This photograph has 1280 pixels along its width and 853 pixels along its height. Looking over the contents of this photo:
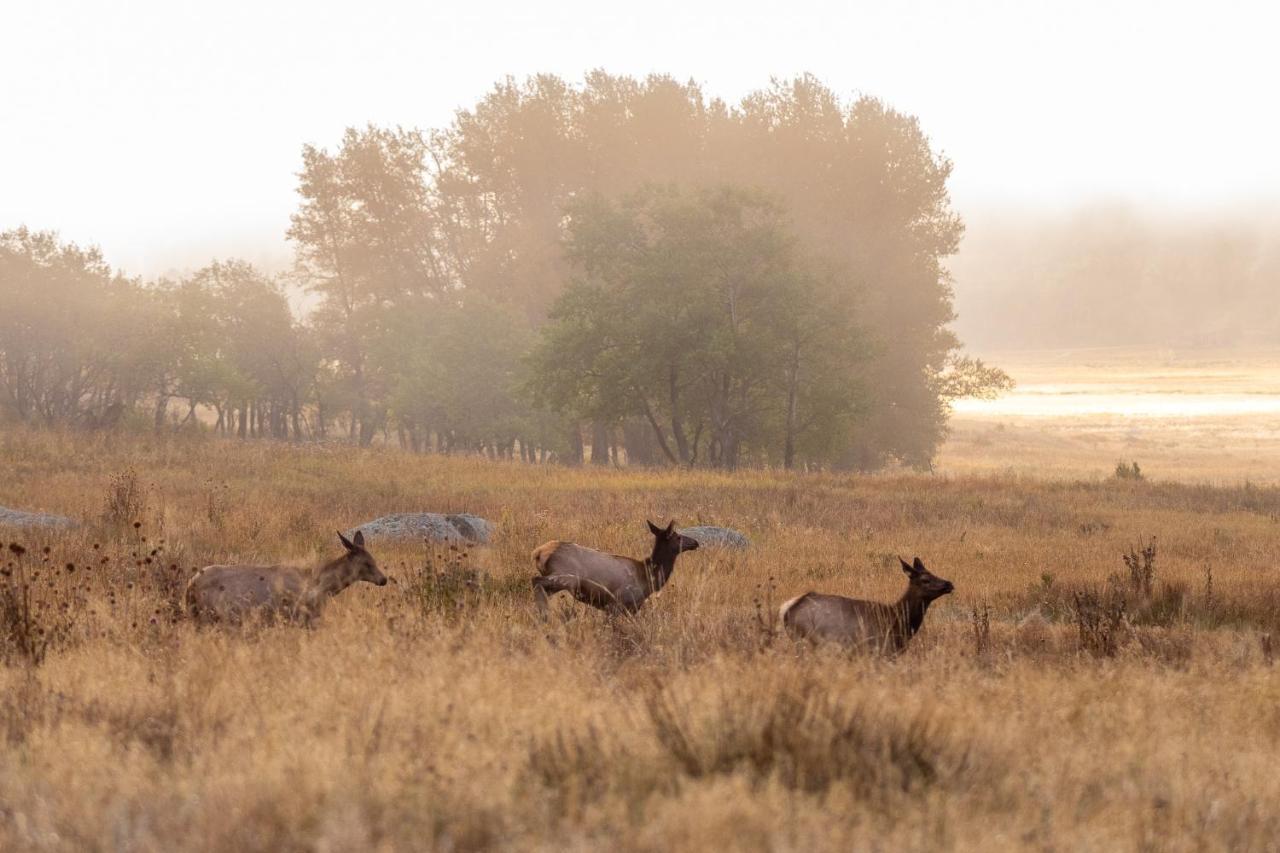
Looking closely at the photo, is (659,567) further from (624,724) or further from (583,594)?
(624,724)

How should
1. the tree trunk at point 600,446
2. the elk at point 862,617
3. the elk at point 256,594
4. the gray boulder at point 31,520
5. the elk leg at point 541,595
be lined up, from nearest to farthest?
the elk at point 862,617
the elk at point 256,594
the elk leg at point 541,595
the gray boulder at point 31,520
the tree trunk at point 600,446

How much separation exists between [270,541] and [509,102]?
129 feet

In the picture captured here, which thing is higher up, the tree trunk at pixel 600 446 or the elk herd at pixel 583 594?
the tree trunk at pixel 600 446

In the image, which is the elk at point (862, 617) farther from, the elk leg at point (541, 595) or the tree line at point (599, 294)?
the tree line at point (599, 294)

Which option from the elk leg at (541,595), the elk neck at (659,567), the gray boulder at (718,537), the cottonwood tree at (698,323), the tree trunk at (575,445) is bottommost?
the gray boulder at (718,537)

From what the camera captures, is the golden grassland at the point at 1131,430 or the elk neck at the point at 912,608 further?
the golden grassland at the point at 1131,430

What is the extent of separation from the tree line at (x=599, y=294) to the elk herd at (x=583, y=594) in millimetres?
25659

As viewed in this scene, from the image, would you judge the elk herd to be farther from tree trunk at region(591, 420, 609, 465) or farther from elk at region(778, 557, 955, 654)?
tree trunk at region(591, 420, 609, 465)

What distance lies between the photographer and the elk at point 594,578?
9602mm

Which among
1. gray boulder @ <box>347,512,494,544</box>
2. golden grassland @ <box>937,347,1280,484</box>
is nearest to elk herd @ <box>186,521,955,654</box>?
gray boulder @ <box>347,512,494,544</box>

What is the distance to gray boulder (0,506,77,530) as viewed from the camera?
51.5 feet

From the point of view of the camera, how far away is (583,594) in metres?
9.82

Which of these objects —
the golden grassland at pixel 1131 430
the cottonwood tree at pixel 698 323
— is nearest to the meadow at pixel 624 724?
the cottonwood tree at pixel 698 323

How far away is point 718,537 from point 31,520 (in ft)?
32.7
